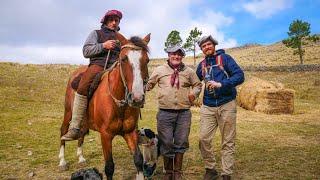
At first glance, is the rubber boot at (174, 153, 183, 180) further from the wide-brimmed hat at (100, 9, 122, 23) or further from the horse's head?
the wide-brimmed hat at (100, 9, 122, 23)

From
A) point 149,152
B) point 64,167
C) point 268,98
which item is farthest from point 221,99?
point 268,98

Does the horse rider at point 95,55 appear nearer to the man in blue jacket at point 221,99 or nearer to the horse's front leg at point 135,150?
the horse's front leg at point 135,150

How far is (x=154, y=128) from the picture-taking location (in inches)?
577

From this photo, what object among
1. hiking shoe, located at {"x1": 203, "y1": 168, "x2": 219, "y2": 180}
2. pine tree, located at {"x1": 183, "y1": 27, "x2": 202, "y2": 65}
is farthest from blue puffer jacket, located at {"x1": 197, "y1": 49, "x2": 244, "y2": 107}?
Result: pine tree, located at {"x1": 183, "y1": 27, "x2": 202, "y2": 65}

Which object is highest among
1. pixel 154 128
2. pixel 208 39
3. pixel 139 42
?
pixel 208 39

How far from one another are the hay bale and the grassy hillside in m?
0.53

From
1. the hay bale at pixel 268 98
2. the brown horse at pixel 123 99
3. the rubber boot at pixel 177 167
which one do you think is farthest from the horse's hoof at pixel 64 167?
the hay bale at pixel 268 98

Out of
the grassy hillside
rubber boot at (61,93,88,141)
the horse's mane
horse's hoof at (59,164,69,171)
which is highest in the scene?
the horse's mane

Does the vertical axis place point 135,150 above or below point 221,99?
below

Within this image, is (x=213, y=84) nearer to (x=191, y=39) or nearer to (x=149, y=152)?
(x=149, y=152)

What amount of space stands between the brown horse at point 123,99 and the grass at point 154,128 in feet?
5.66

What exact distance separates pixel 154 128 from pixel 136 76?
872 centimetres

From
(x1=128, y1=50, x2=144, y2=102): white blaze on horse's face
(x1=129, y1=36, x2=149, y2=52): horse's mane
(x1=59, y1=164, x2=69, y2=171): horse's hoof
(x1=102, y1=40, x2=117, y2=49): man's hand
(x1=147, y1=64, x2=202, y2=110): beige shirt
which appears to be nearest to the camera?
(x1=128, y1=50, x2=144, y2=102): white blaze on horse's face

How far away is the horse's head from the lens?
19.6ft
